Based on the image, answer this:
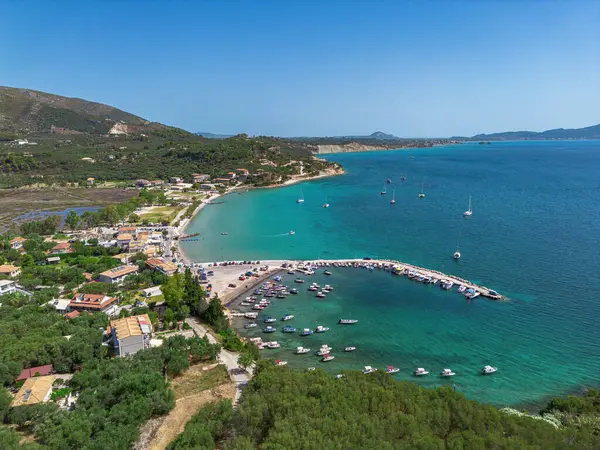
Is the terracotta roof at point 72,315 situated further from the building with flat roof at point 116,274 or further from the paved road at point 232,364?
the paved road at point 232,364

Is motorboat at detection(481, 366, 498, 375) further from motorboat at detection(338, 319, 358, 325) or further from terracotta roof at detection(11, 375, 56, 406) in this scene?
terracotta roof at detection(11, 375, 56, 406)

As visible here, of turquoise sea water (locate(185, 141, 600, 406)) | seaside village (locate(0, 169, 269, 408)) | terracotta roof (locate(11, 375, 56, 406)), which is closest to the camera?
terracotta roof (locate(11, 375, 56, 406))

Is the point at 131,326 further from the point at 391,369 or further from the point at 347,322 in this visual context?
the point at 391,369

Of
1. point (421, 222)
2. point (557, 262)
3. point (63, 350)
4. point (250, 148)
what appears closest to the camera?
point (63, 350)

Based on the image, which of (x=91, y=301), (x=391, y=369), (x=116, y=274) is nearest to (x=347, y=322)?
(x=391, y=369)

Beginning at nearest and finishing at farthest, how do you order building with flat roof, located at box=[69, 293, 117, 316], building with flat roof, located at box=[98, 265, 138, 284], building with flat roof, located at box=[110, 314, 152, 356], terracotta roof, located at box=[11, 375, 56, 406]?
terracotta roof, located at box=[11, 375, 56, 406] < building with flat roof, located at box=[110, 314, 152, 356] < building with flat roof, located at box=[69, 293, 117, 316] < building with flat roof, located at box=[98, 265, 138, 284]

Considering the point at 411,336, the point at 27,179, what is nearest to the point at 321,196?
the point at 411,336

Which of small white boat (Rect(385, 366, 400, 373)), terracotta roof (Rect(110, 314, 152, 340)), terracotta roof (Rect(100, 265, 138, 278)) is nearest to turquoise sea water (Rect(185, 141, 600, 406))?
small white boat (Rect(385, 366, 400, 373))

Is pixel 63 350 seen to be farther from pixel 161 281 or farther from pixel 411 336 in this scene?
pixel 411 336
